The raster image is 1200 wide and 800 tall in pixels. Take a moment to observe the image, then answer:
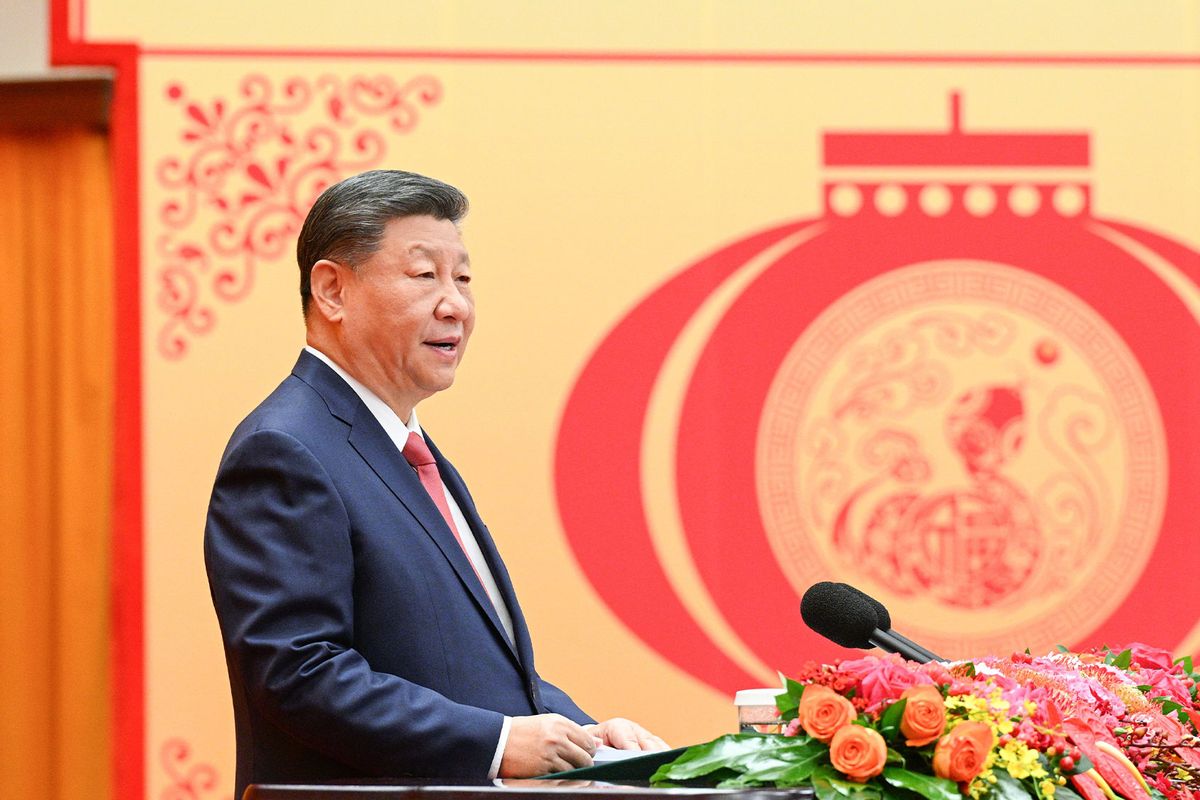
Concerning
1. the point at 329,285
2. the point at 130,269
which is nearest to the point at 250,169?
the point at 130,269

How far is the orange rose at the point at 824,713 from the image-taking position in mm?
1219

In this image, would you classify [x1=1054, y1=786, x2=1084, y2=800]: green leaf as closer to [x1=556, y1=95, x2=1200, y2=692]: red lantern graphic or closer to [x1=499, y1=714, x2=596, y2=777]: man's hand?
[x1=499, y1=714, x2=596, y2=777]: man's hand

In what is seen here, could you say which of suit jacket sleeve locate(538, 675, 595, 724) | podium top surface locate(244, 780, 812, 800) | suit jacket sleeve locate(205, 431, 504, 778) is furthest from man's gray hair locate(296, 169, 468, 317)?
podium top surface locate(244, 780, 812, 800)

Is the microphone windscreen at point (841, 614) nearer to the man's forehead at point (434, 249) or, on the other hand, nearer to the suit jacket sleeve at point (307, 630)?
the suit jacket sleeve at point (307, 630)

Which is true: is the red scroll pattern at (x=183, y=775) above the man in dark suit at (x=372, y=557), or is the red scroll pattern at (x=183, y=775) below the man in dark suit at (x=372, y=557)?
below

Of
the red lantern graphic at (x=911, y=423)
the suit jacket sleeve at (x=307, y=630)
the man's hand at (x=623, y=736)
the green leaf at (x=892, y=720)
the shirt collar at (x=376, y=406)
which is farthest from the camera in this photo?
the red lantern graphic at (x=911, y=423)

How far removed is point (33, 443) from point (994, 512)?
2297 mm

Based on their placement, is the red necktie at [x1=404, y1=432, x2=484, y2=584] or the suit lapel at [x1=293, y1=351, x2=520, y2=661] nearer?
the suit lapel at [x1=293, y1=351, x2=520, y2=661]

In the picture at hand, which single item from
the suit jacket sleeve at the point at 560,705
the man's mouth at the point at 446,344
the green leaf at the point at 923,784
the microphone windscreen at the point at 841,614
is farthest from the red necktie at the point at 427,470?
the green leaf at the point at 923,784

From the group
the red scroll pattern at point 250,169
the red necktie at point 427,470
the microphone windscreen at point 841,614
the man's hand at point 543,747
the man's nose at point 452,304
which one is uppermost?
the red scroll pattern at point 250,169

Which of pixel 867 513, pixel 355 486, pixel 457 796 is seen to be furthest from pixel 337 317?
pixel 867 513

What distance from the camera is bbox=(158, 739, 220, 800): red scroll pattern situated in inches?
125

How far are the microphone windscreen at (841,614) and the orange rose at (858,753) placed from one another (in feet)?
1.05

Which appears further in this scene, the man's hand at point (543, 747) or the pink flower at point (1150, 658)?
the pink flower at point (1150, 658)
